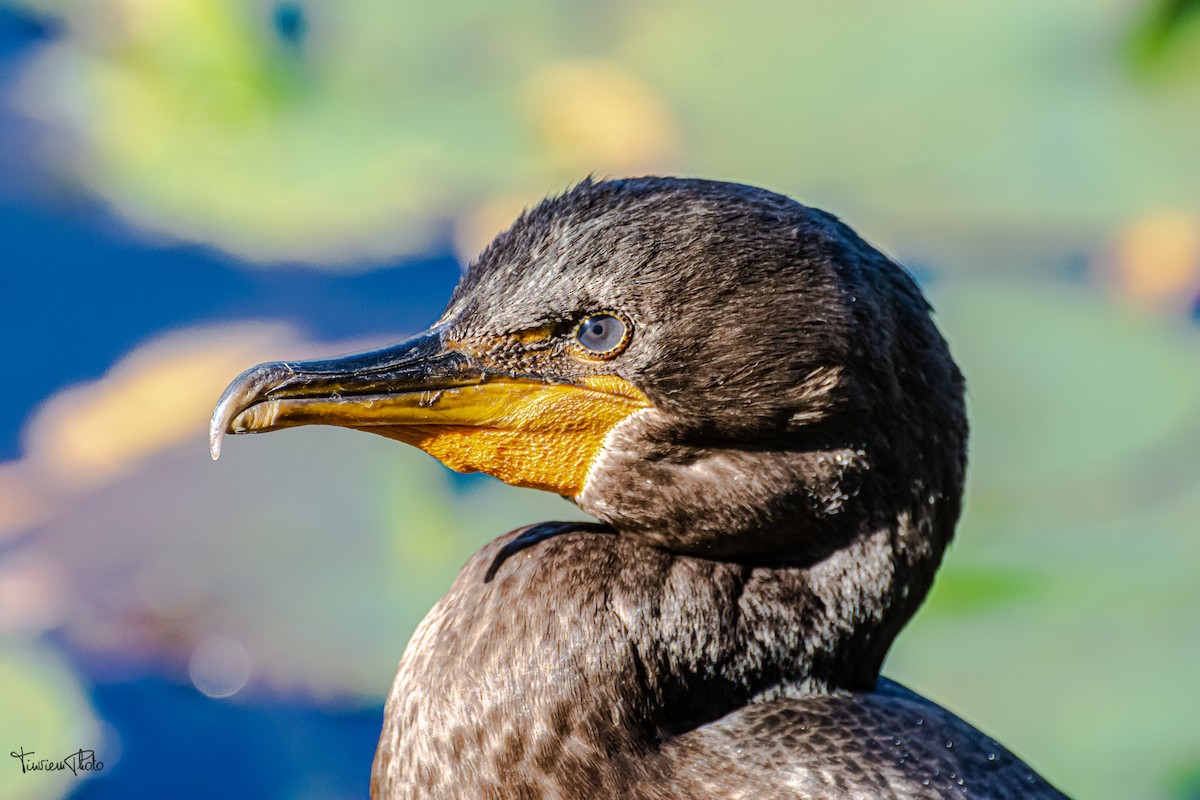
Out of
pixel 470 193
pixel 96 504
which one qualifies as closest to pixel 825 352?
A: pixel 96 504

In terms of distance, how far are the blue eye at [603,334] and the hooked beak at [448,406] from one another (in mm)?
46

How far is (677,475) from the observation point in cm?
210

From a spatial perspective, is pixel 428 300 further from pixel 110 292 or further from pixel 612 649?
pixel 612 649

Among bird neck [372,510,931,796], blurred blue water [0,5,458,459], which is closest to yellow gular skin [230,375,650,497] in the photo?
bird neck [372,510,931,796]

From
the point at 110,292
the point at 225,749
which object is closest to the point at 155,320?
the point at 110,292

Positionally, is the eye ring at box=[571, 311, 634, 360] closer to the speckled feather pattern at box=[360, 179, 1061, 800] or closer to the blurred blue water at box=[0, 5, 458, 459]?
the speckled feather pattern at box=[360, 179, 1061, 800]


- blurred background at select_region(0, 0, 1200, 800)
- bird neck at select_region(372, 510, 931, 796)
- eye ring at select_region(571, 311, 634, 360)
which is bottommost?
bird neck at select_region(372, 510, 931, 796)

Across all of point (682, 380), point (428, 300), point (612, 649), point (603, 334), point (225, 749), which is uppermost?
point (428, 300)

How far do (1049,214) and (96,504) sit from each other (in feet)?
13.6

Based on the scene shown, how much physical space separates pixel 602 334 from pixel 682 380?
5.7 inches

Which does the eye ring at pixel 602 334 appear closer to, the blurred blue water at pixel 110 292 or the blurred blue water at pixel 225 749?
the blurred blue water at pixel 225 749

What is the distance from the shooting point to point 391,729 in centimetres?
228

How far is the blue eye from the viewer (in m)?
2.05
